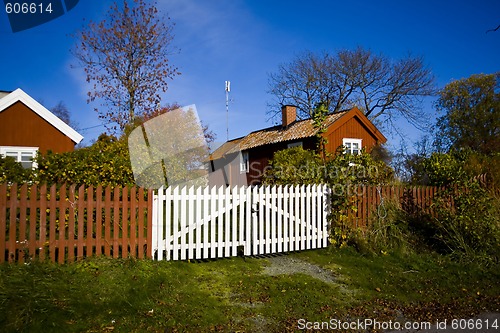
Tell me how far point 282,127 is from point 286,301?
21778 mm

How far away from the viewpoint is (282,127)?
26.0m

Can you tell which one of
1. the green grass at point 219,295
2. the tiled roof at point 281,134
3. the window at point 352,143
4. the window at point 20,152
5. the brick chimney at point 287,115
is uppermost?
the brick chimney at point 287,115

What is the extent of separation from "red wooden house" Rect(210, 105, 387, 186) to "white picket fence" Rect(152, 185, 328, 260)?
10.8 metres

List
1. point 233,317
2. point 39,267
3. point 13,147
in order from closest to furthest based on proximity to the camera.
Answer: point 233,317, point 39,267, point 13,147

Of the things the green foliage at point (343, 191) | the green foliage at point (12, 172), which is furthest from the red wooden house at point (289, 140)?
the green foliage at point (12, 172)

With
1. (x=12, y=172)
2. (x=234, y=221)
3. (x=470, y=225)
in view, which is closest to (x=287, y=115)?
(x=470, y=225)

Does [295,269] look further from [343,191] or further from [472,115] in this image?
[472,115]

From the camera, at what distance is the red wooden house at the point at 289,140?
21.7 m

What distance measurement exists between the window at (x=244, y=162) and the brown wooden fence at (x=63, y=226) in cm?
2170

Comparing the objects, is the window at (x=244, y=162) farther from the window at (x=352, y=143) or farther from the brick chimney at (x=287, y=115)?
the window at (x=352, y=143)

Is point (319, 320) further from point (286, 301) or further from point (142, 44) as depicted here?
point (142, 44)

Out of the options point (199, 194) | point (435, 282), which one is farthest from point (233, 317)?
point (435, 282)

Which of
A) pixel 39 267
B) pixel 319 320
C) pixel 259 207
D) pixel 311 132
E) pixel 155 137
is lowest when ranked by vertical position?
pixel 319 320

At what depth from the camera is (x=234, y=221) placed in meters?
6.86
